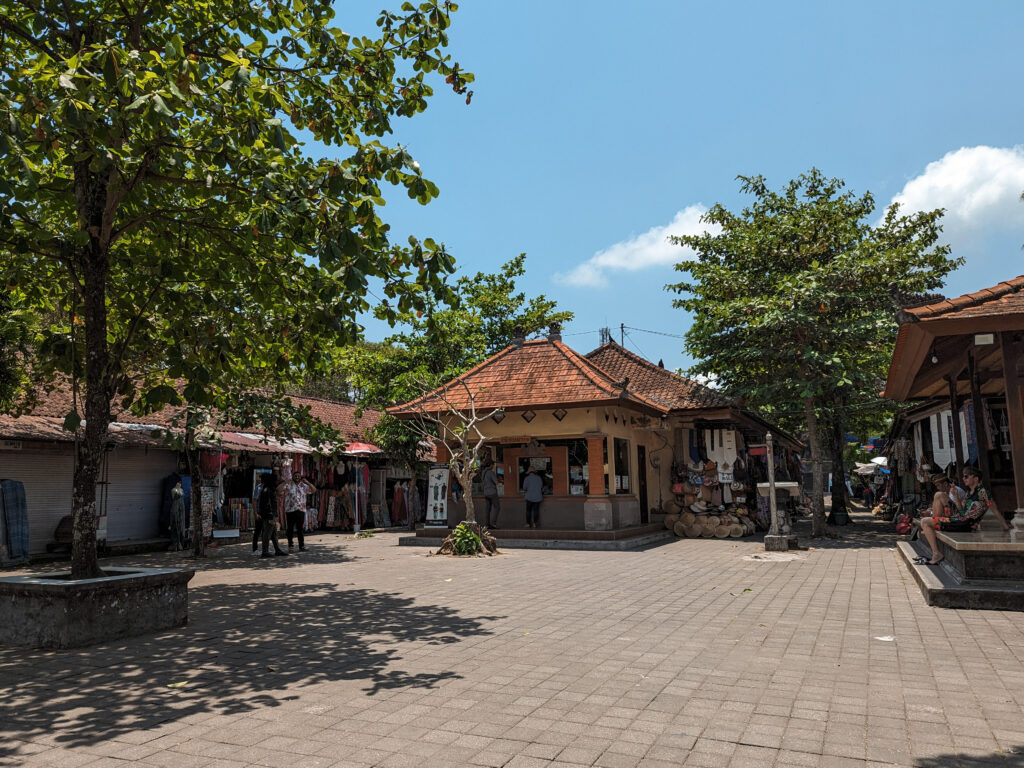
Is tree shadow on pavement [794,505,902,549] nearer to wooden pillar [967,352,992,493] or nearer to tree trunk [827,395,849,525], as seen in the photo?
tree trunk [827,395,849,525]

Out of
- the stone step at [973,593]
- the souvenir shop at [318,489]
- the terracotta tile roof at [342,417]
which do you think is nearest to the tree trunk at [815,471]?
the stone step at [973,593]

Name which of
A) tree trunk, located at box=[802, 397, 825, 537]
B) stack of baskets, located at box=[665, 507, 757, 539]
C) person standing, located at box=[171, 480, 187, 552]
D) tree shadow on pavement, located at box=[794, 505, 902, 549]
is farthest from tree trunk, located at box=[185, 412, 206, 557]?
tree trunk, located at box=[802, 397, 825, 537]

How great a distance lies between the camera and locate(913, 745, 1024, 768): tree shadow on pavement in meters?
3.41

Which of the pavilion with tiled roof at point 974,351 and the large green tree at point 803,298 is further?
the large green tree at point 803,298

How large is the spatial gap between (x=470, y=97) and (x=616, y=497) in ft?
36.6

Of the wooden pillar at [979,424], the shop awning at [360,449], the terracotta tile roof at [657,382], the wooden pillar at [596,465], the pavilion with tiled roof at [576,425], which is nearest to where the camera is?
the wooden pillar at [979,424]

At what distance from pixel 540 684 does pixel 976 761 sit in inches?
104

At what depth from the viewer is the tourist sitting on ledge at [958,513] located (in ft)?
31.3

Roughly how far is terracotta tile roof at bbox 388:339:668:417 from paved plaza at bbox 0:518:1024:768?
7466 mm

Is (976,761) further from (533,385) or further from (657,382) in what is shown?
(657,382)

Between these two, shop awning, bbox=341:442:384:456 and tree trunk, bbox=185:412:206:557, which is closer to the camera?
tree trunk, bbox=185:412:206:557

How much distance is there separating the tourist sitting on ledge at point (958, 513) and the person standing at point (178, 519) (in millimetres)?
15901

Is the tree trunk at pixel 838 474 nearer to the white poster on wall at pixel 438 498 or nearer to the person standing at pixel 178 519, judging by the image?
the white poster on wall at pixel 438 498

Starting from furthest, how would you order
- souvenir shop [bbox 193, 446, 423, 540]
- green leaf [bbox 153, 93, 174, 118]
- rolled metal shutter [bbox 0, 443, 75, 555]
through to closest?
souvenir shop [bbox 193, 446, 423, 540]
rolled metal shutter [bbox 0, 443, 75, 555]
green leaf [bbox 153, 93, 174, 118]
